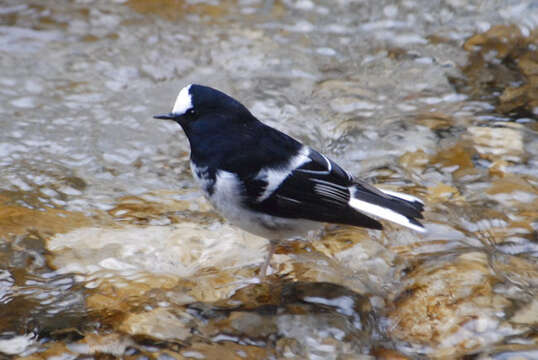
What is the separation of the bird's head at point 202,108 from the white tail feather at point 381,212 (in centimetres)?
83

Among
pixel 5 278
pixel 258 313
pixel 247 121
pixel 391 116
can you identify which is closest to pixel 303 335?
pixel 258 313

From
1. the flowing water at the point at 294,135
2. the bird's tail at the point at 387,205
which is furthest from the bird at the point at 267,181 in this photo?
the flowing water at the point at 294,135

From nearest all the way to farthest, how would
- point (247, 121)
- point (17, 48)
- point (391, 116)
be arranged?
point (247, 121) → point (391, 116) → point (17, 48)

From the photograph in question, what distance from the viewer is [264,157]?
3707 mm

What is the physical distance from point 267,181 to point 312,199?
0.85ft

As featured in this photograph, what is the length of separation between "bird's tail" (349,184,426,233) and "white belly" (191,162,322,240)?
10.6 inches

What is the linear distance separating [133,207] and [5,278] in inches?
43.4

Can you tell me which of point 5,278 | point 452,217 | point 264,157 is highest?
point 264,157

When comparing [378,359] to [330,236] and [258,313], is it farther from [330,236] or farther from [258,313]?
[330,236]

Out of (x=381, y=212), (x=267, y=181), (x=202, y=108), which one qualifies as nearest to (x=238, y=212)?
(x=267, y=181)

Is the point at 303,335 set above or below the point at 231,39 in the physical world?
below

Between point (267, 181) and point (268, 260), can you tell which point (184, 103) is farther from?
point (268, 260)

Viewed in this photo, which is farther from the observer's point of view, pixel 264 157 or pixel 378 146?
pixel 378 146

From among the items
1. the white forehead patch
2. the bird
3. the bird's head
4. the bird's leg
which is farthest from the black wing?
the white forehead patch
